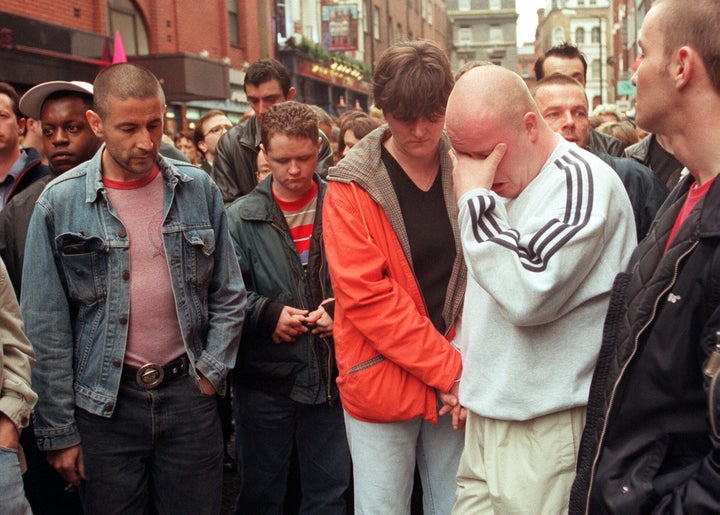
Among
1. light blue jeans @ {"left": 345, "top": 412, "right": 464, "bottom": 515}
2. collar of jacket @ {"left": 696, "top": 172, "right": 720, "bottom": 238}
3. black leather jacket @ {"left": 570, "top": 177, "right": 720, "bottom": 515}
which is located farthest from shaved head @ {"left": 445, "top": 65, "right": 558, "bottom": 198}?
light blue jeans @ {"left": 345, "top": 412, "right": 464, "bottom": 515}

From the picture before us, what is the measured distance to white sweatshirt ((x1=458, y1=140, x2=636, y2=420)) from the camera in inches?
81.5

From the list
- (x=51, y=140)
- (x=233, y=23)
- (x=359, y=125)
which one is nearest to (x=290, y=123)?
(x=51, y=140)

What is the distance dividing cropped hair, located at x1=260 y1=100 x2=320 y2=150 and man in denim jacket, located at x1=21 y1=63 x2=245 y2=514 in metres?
0.71

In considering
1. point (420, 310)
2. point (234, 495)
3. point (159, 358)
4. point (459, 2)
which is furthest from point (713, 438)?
point (459, 2)

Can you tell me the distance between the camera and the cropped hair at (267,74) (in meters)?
5.40

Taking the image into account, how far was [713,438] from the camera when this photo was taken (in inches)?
60.9

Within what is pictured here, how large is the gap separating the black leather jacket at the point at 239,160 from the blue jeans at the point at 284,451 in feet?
6.03

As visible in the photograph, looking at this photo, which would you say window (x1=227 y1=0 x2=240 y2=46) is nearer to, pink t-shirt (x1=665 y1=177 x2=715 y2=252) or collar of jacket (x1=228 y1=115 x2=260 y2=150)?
collar of jacket (x1=228 y1=115 x2=260 y2=150)

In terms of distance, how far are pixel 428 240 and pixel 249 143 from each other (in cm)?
265

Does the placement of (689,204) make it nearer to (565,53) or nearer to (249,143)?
(249,143)

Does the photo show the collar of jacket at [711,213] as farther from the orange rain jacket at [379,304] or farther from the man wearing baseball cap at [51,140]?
the man wearing baseball cap at [51,140]

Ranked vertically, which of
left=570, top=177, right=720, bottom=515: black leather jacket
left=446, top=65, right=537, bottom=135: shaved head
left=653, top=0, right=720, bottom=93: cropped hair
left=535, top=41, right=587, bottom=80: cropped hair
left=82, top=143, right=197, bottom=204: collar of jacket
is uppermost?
left=535, top=41, right=587, bottom=80: cropped hair

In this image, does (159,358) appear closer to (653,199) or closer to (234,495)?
(234,495)

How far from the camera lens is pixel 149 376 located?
3.09 metres
